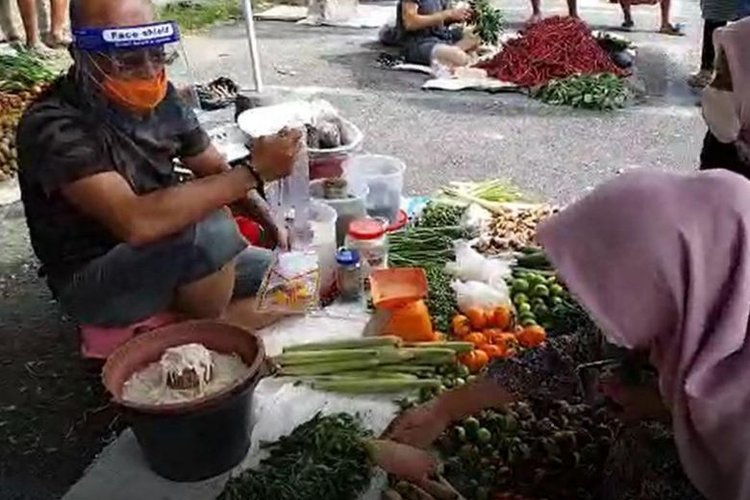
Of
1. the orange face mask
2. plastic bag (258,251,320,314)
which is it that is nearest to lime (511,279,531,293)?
plastic bag (258,251,320,314)

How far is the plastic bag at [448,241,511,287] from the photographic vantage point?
3436 mm

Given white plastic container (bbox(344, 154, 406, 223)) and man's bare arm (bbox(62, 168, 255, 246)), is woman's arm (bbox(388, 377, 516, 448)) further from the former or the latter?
white plastic container (bbox(344, 154, 406, 223))

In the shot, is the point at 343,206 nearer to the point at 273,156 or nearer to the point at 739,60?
the point at 273,156

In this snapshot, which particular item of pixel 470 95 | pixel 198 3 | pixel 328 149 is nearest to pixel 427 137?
pixel 470 95

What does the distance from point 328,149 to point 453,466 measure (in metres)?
1.78

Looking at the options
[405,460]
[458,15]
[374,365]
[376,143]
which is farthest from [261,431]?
[458,15]

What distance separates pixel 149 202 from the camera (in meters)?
2.74

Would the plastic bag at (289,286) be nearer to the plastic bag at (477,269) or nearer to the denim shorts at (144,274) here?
the denim shorts at (144,274)

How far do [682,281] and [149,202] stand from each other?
5.22ft

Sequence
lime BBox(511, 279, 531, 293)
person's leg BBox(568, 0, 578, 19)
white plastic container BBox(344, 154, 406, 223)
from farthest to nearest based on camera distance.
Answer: person's leg BBox(568, 0, 578, 19) < white plastic container BBox(344, 154, 406, 223) < lime BBox(511, 279, 531, 293)

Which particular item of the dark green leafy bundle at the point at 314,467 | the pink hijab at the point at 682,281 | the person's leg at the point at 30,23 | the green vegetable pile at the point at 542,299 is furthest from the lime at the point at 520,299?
the person's leg at the point at 30,23

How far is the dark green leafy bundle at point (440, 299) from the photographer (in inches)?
127

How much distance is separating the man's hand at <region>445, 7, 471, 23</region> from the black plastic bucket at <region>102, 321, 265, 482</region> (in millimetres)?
4397

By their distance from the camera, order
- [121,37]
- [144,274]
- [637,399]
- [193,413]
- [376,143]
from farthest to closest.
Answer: [376,143], [144,274], [121,37], [193,413], [637,399]
